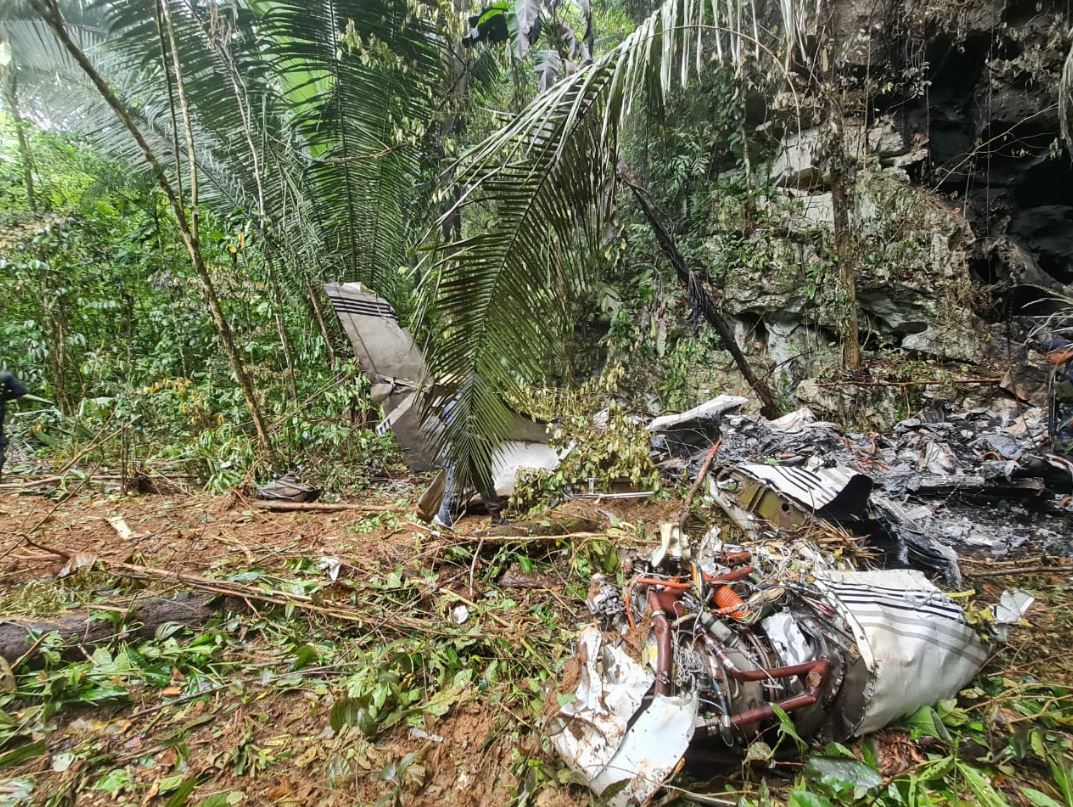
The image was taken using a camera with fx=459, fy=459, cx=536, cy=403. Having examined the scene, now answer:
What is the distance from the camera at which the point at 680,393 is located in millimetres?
6852

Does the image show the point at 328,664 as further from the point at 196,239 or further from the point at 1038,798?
the point at 196,239

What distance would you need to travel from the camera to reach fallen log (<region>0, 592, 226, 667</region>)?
67.1 inches

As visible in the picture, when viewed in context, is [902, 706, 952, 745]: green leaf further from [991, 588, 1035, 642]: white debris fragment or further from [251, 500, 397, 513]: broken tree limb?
[251, 500, 397, 513]: broken tree limb

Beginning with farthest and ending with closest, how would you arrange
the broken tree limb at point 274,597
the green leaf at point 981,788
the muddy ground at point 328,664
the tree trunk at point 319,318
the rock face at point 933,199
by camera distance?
the rock face at point 933,199, the tree trunk at point 319,318, the broken tree limb at point 274,597, the muddy ground at point 328,664, the green leaf at point 981,788

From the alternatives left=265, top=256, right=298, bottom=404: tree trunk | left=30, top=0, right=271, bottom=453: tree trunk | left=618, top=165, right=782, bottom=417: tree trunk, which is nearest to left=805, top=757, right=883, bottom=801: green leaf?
left=30, top=0, right=271, bottom=453: tree trunk

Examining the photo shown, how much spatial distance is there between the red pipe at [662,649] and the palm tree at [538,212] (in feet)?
4.03

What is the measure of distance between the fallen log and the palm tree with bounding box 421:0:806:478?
1385 millimetres

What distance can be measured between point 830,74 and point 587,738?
6605mm

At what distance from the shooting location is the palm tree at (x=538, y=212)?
2008 mm

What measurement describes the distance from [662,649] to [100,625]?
2.19 metres

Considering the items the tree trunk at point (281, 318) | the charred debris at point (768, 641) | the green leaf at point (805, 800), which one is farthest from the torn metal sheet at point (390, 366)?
the green leaf at point (805, 800)

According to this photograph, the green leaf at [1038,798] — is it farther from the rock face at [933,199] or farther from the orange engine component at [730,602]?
the rock face at [933,199]

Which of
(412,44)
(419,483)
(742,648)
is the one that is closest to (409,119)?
(412,44)

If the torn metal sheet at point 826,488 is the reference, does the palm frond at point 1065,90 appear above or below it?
above
